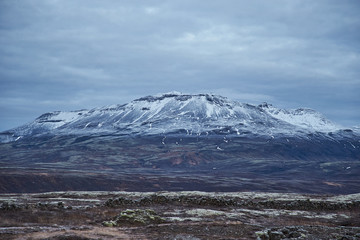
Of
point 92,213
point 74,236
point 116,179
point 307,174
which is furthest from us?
point 307,174

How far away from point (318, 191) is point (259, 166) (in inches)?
2824

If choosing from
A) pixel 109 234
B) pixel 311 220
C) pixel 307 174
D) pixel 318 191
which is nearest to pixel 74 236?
pixel 109 234

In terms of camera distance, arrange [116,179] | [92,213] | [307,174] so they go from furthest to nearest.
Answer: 1. [307,174]
2. [116,179]
3. [92,213]

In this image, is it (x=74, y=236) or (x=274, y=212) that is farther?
(x=274, y=212)

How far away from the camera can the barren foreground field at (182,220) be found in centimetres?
2850

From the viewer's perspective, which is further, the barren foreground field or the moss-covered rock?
the moss-covered rock

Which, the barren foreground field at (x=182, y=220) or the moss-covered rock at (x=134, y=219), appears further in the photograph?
the moss-covered rock at (x=134, y=219)

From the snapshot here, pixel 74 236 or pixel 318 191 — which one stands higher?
pixel 74 236

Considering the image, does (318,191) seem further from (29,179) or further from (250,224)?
(250,224)

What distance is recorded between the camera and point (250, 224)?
3556 cm

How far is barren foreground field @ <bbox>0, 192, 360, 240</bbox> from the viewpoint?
28.5 metres

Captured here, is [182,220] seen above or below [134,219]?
below

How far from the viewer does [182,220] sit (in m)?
36.6

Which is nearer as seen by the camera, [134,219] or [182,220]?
[134,219]
